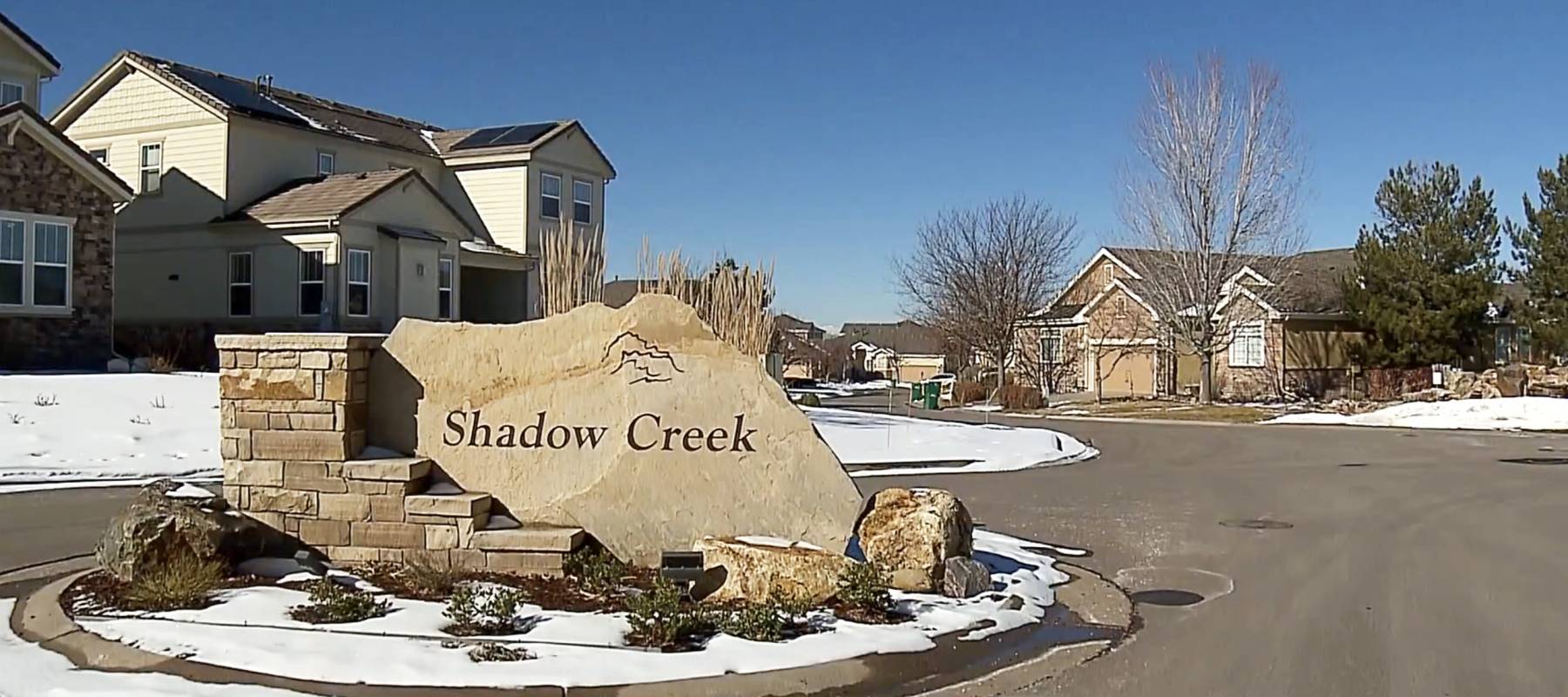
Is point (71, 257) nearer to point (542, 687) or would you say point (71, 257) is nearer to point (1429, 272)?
point (542, 687)

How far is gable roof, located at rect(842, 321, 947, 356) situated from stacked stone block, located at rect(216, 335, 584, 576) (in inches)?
2711

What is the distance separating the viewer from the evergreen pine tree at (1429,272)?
40.4 metres

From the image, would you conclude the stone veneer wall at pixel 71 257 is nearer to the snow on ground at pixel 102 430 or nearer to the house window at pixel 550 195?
the snow on ground at pixel 102 430

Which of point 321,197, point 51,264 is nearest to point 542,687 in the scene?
point 51,264

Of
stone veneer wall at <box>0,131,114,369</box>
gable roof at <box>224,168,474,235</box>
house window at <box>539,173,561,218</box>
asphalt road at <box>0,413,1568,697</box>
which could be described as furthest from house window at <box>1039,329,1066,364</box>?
stone veneer wall at <box>0,131,114,369</box>

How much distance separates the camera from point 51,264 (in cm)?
2331

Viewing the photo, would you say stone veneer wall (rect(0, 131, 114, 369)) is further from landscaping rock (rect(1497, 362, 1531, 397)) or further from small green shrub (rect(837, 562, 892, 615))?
landscaping rock (rect(1497, 362, 1531, 397))

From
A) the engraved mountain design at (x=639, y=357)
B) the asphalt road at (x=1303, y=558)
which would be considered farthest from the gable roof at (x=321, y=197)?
the engraved mountain design at (x=639, y=357)

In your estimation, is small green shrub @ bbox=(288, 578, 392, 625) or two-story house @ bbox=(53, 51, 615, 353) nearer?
small green shrub @ bbox=(288, 578, 392, 625)

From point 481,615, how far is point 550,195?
27970mm

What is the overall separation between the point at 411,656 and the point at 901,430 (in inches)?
767

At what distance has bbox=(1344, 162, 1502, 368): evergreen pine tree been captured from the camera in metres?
40.4

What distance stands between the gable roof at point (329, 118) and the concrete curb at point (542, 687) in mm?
23370

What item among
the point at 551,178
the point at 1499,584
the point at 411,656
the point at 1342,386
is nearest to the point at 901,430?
the point at 551,178
